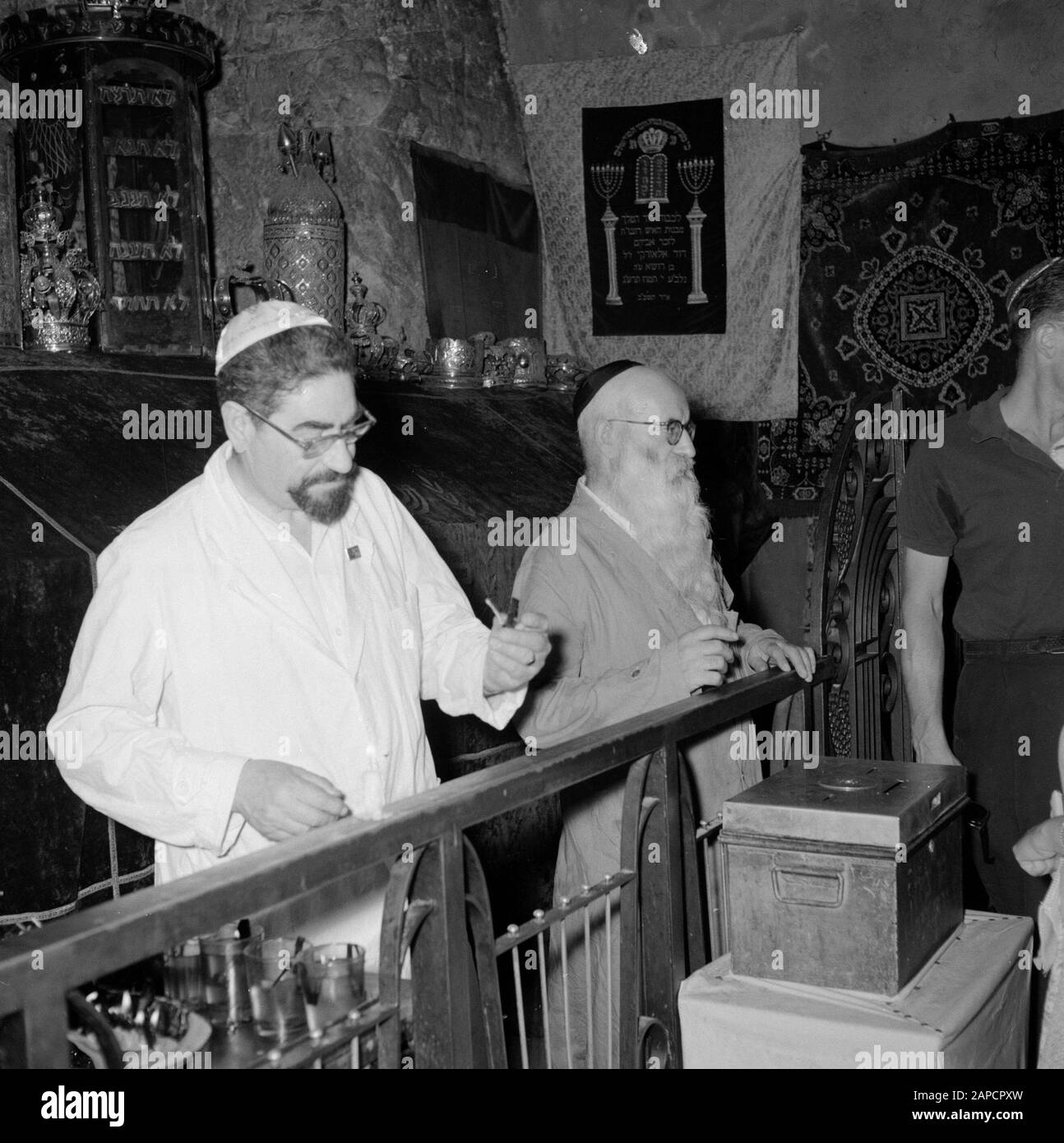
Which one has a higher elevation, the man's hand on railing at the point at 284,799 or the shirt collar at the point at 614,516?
the shirt collar at the point at 614,516

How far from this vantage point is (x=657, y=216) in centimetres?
668

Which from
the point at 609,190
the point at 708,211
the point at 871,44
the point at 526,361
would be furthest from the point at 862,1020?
the point at 871,44

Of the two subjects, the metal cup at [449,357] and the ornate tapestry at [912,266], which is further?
the ornate tapestry at [912,266]

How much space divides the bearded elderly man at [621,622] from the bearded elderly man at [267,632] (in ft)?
1.16

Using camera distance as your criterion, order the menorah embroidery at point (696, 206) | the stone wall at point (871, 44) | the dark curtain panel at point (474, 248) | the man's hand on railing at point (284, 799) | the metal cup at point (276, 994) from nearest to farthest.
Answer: the metal cup at point (276, 994), the man's hand on railing at point (284, 799), the dark curtain panel at point (474, 248), the stone wall at point (871, 44), the menorah embroidery at point (696, 206)

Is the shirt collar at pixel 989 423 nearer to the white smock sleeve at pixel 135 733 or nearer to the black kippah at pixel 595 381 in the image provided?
the black kippah at pixel 595 381

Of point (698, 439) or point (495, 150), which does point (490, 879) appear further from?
point (495, 150)

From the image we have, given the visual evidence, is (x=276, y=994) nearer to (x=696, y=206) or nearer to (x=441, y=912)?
(x=441, y=912)

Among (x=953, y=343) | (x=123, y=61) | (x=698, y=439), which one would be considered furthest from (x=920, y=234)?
(x=123, y=61)

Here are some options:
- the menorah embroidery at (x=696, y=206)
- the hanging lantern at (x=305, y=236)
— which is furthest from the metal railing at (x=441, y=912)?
the menorah embroidery at (x=696, y=206)

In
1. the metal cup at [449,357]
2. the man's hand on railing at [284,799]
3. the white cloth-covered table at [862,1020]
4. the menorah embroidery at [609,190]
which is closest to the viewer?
the man's hand on railing at [284,799]

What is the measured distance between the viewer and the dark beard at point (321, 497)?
78.7 inches

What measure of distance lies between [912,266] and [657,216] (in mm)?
1364
